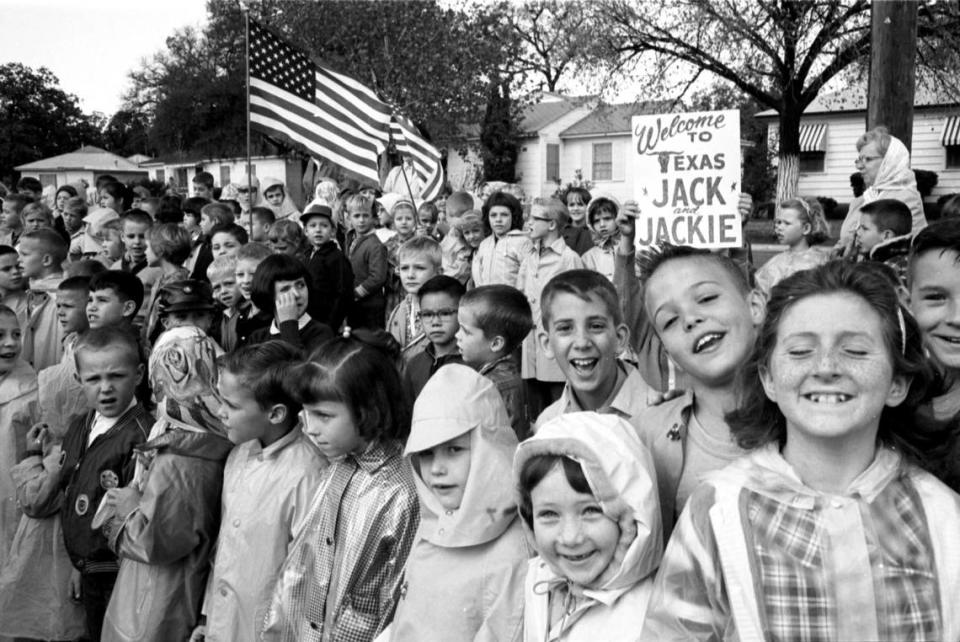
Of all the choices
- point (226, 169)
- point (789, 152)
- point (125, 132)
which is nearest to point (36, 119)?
point (125, 132)

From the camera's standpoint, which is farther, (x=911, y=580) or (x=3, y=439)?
(x=3, y=439)

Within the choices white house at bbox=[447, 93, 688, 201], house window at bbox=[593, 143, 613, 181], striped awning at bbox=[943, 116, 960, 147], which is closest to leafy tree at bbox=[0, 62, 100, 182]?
white house at bbox=[447, 93, 688, 201]

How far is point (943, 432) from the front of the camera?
215 cm

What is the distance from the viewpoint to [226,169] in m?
52.8

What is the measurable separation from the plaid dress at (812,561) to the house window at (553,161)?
42.3 meters

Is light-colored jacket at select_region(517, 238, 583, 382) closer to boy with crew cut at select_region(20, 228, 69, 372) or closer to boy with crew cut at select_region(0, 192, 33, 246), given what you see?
boy with crew cut at select_region(20, 228, 69, 372)

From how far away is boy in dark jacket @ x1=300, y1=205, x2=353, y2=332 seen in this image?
7.74 metres

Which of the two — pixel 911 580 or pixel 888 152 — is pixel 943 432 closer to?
pixel 911 580

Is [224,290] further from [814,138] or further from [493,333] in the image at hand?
[814,138]

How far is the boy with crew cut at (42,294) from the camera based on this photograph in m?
6.71

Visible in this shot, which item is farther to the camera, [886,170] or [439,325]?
[886,170]

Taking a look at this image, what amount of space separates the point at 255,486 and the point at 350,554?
23.7 inches

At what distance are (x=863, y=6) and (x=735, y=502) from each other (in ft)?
66.3

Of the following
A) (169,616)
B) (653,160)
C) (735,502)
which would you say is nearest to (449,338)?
(653,160)
